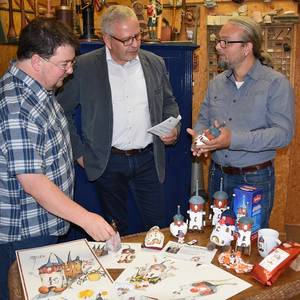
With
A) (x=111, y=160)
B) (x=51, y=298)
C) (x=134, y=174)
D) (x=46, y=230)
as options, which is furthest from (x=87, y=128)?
(x=51, y=298)

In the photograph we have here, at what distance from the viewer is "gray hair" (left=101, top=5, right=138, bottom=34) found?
7.14 feet

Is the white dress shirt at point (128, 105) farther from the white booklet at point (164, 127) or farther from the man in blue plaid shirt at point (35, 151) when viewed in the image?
the man in blue plaid shirt at point (35, 151)

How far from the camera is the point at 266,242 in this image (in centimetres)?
145

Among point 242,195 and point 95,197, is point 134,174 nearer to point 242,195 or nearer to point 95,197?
point 95,197

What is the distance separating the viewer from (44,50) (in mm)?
1491

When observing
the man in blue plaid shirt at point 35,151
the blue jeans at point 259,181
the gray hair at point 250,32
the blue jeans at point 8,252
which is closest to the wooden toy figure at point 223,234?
the man in blue plaid shirt at point 35,151

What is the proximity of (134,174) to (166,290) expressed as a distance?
3.91 feet

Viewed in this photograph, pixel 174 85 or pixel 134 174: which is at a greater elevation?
pixel 174 85

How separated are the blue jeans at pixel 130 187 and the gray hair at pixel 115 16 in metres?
0.70

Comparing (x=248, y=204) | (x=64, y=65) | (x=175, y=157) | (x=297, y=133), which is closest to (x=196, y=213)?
(x=248, y=204)

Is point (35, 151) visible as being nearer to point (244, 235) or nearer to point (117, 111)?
point (244, 235)

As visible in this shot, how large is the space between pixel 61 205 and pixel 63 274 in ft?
0.75

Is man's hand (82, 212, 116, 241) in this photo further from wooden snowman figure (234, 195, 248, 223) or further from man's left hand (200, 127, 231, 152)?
man's left hand (200, 127, 231, 152)

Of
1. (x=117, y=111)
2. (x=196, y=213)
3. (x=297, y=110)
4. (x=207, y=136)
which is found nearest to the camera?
(x=196, y=213)
